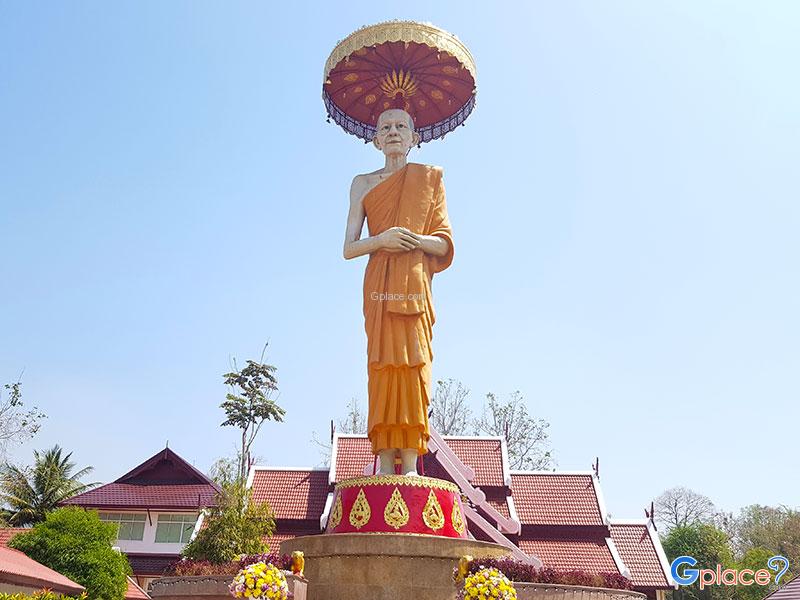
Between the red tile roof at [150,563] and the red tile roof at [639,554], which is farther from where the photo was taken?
the red tile roof at [150,563]

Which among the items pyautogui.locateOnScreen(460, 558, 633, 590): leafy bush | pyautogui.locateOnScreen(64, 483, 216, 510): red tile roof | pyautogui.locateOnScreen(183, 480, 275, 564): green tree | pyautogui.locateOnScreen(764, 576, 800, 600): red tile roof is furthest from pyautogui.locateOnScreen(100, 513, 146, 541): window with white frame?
pyautogui.locateOnScreen(764, 576, 800, 600): red tile roof

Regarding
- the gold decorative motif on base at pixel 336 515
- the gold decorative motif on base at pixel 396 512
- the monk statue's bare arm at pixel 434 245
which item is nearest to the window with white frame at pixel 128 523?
the gold decorative motif on base at pixel 336 515

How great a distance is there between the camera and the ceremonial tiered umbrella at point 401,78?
39.8 ft

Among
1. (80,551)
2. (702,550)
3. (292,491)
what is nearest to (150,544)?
(292,491)

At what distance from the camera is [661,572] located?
16.4 m

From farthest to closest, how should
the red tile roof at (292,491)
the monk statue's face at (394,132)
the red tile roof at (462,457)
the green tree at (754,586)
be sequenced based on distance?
1. the green tree at (754,586)
2. the red tile roof at (462,457)
3. the red tile roof at (292,491)
4. the monk statue's face at (394,132)

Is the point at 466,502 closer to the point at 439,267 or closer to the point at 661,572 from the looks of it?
the point at 661,572

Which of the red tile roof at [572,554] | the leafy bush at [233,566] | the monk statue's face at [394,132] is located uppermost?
the monk statue's face at [394,132]

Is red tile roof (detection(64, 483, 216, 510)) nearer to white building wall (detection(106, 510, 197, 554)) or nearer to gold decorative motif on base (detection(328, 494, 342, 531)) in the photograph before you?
white building wall (detection(106, 510, 197, 554))

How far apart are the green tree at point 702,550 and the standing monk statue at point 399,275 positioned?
19.0 meters

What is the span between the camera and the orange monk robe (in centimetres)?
1083

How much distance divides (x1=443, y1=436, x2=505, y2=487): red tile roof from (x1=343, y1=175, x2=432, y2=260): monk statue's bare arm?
8.25m
